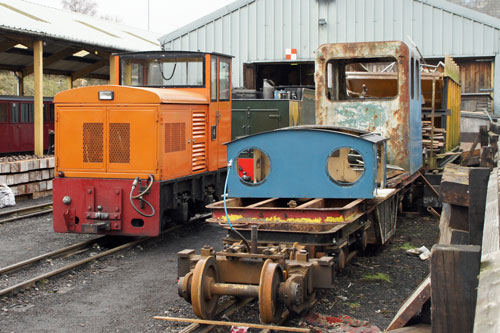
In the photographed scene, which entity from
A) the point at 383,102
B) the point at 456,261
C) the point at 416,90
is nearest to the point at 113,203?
the point at 383,102

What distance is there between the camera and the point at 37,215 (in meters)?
12.3

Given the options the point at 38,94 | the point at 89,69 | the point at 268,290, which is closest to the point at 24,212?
the point at 38,94

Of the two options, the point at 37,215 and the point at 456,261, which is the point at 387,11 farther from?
the point at 456,261

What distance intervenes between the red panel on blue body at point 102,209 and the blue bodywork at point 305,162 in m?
2.41

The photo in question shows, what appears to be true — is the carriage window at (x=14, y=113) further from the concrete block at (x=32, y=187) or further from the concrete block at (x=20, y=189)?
the concrete block at (x=20, y=189)

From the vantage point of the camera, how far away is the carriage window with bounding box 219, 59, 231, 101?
10915 millimetres

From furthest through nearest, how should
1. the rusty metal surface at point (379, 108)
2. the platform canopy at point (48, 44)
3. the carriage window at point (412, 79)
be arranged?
the platform canopy at point (48, 44) < the carriage window at point (412, 79) < the rusty metal surface at point (379, 108)

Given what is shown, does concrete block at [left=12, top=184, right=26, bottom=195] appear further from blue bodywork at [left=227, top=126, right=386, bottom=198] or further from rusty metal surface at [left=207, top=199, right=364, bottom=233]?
rusty metal surface at [left=207, top=199, right=364, bottom=233]

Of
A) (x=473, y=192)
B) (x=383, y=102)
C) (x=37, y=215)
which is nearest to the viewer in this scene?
(x=473, y=192)

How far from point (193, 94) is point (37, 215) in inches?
170

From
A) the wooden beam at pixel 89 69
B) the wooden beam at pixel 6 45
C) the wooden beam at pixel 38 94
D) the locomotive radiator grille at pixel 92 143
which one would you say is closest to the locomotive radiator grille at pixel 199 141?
Result: the locomotive radiator grille at pixel 92 143

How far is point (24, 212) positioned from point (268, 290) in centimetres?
900

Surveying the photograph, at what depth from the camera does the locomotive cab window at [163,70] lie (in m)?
10.6

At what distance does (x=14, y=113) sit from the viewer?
21.1m
